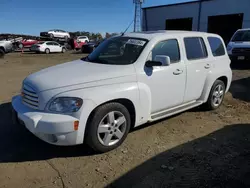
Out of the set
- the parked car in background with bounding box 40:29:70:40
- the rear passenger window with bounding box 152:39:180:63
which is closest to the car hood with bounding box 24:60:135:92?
the rear passenger window with bounding box 152:39:180:63

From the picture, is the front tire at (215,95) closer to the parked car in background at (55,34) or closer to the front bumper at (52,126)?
the front bumper at (52,126)

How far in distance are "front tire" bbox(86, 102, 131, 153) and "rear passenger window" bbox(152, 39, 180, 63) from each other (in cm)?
117

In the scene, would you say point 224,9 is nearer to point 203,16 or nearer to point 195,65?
point 203,16

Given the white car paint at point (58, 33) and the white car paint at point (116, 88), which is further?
the white car paint at point (58, 33)

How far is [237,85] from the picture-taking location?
29.0ft

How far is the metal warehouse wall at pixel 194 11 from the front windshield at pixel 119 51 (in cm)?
2482

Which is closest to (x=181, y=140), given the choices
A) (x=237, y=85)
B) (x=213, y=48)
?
(x=213, y=48)

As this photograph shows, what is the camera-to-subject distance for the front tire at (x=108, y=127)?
145 inches

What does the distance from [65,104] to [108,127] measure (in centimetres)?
73

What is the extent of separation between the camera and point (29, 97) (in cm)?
388

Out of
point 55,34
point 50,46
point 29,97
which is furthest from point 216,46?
point 55,34

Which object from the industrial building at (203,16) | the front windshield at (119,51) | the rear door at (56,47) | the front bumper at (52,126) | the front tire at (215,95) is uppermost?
the industrial building at (203,16)

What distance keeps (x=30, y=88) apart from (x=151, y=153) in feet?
6.55

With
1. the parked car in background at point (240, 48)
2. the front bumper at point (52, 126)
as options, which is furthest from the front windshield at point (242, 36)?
the front bumper at point (52, 126)
